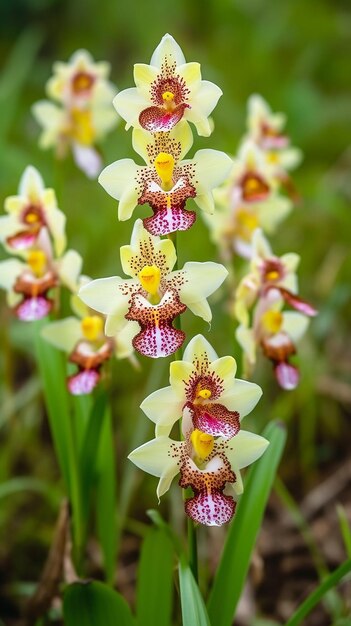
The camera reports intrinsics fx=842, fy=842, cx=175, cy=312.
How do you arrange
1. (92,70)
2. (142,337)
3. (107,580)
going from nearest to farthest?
(142,337) → (107,580) → (92,70)

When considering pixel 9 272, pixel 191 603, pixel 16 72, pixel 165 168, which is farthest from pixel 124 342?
pixel 16 72

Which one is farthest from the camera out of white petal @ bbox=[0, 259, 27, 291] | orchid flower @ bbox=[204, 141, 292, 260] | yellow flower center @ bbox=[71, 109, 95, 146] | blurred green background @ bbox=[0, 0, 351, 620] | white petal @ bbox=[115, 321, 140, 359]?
blurred green background @ bbox=[0, 0, 351, 620]

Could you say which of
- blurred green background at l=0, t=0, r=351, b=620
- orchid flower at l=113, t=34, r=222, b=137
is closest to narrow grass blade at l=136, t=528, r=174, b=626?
blurred green background at l=0, t=0, r=351, b=620

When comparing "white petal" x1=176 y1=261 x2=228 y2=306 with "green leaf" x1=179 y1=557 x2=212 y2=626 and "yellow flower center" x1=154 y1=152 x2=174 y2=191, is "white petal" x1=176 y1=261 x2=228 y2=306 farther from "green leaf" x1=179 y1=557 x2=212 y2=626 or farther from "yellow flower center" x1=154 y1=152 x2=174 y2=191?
"green leaf" x1=179 y1=557 x2=212 y2=626

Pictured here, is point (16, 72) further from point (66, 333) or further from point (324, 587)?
point (324, 587)

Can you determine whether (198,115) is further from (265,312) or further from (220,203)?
(220,203)

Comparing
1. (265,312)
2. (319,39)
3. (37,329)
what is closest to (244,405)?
(265,312)

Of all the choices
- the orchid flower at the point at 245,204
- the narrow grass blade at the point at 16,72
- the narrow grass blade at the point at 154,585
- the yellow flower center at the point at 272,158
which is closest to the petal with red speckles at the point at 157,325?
the narrow grass blade at the point at 154,585
